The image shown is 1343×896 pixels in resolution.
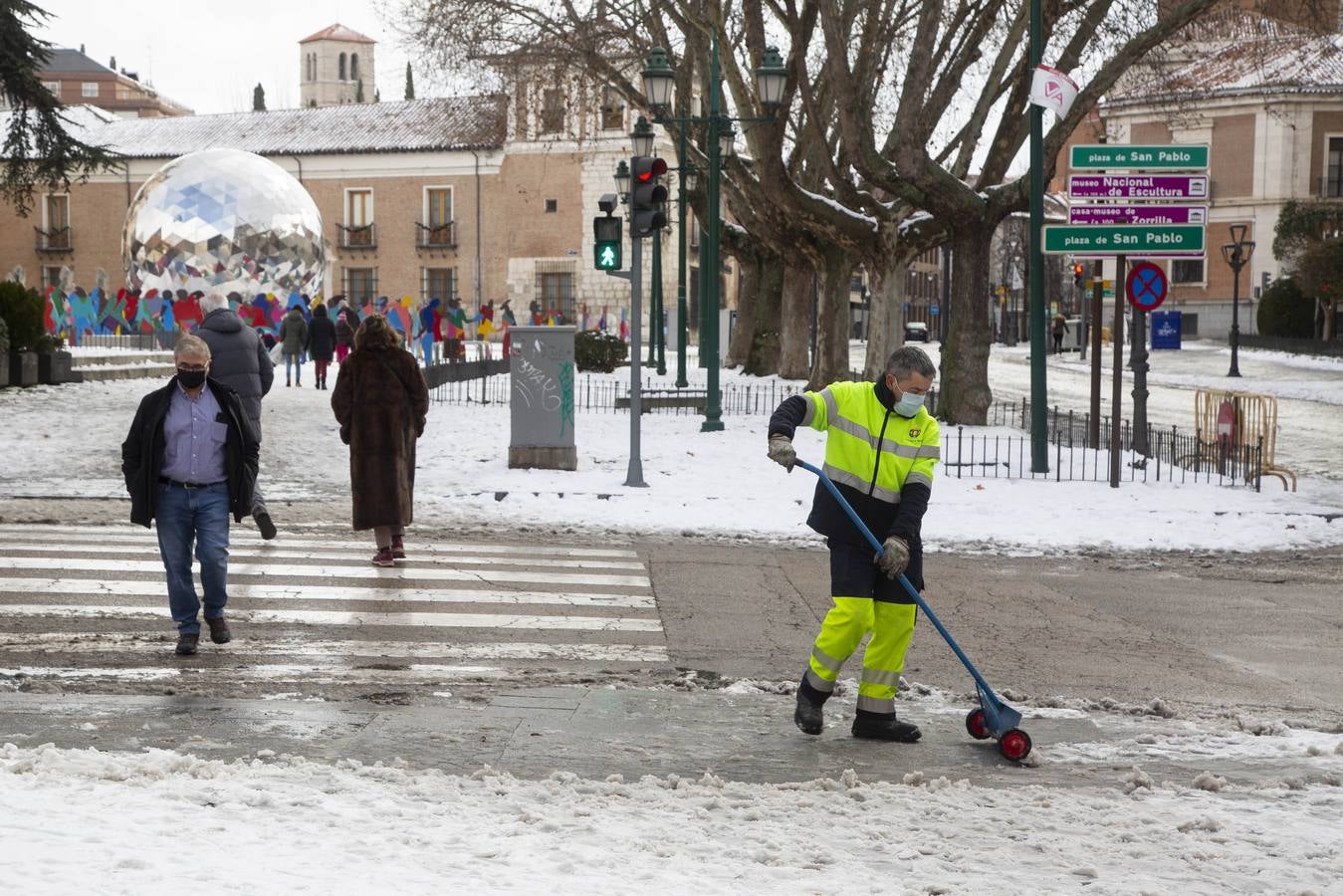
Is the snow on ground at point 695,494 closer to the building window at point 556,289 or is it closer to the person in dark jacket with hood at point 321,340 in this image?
the person in dark jacket with hood at point 321,340

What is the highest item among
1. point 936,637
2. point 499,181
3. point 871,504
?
point 499,181

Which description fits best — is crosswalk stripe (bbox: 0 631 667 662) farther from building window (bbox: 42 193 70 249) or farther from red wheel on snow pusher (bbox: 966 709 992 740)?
building window (bbox: 42 193 70 249)

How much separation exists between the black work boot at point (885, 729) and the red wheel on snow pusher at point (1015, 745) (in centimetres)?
43

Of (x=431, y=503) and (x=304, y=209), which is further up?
(x=304, y=209)

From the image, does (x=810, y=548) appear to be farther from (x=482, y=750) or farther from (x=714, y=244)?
(x=714, y=244)

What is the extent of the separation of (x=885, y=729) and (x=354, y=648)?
2704 millimetres

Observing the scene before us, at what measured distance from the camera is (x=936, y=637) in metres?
8.29

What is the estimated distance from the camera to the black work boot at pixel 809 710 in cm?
611

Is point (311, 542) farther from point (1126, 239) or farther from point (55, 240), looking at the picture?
point (55, 240)

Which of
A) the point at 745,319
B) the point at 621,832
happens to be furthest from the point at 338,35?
the point at 621,832

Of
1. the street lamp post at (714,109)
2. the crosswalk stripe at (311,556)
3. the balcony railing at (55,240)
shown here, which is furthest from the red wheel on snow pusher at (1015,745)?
the balcony railing at (55,240)

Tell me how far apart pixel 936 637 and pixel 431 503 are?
6.37 metres

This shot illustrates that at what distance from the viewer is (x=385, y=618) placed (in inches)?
324

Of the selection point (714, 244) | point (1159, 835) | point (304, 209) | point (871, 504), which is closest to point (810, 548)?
point (871, 504)
